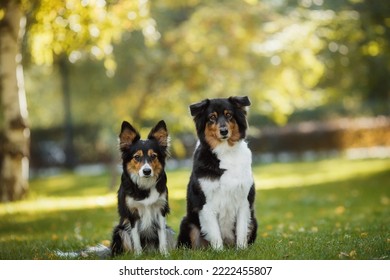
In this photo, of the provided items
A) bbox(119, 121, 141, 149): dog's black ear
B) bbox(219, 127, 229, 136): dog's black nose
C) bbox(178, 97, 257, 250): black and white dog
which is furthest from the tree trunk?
bbox(219, 127, 229, 136): dog's black nose

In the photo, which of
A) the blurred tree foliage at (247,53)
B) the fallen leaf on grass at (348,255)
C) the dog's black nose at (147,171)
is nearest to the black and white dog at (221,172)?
the dog's black nose at (147,171)

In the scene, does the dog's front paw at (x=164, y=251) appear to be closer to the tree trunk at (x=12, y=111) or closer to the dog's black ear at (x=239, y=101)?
the dog's black ear at (x=239, y=101)

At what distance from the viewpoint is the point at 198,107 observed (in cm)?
527

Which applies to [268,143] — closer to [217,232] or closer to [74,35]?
[74,35]

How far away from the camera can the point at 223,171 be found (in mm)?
5293

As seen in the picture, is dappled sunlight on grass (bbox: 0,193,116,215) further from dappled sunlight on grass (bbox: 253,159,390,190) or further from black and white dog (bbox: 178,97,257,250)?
black and white dog (bbox: 178,97,257,250)

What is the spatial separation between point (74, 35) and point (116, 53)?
17.6 feet

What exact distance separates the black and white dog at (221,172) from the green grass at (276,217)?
0.90 feet

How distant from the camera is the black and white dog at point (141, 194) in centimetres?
524

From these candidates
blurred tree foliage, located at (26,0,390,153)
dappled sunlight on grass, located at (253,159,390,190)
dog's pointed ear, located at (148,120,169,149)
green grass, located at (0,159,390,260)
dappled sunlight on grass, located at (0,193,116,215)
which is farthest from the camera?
dappled sunlight on grass, located at (253,159,390,190)

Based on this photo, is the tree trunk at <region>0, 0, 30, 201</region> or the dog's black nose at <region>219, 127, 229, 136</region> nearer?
the dog's black nose at <region>219, 127, 229, 136</region>

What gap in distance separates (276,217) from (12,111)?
5.20m

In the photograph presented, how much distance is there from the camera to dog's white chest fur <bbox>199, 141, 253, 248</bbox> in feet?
17.3
